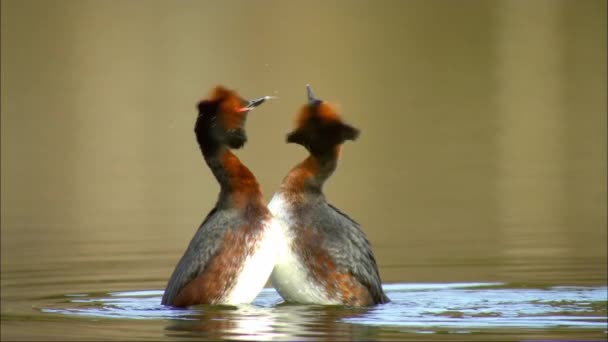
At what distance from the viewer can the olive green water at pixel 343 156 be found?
12617 mm

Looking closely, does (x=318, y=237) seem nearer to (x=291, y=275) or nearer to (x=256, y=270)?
(x=291, y=275)

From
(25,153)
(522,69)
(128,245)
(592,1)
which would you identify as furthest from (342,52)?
(128,245)

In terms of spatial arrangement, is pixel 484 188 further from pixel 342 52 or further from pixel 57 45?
pixel 57 45

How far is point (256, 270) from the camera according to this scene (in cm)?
1234

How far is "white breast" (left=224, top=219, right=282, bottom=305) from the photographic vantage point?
40.4 feet

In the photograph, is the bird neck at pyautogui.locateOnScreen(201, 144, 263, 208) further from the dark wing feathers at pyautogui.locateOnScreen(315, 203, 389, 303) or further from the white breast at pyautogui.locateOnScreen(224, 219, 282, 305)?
the dark wing feathers at pyautogui.locateOnScreen(315, 203, 389, 303)

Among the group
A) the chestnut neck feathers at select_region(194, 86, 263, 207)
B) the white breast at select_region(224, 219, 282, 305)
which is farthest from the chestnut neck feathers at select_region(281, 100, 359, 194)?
the white breast at select_region(224, 219, 282, 305)

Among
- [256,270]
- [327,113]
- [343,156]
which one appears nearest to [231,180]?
[256,270]

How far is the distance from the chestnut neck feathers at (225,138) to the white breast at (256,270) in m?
0.36

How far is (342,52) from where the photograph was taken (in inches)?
1565

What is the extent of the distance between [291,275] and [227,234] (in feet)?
1.84

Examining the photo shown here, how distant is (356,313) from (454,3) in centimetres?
3523

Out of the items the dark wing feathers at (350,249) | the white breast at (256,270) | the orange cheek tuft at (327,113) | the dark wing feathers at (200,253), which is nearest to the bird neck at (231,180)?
the dark wing feathers at (200,253)

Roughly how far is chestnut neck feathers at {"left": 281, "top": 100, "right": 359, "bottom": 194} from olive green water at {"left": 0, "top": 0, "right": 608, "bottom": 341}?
3.23 feet
